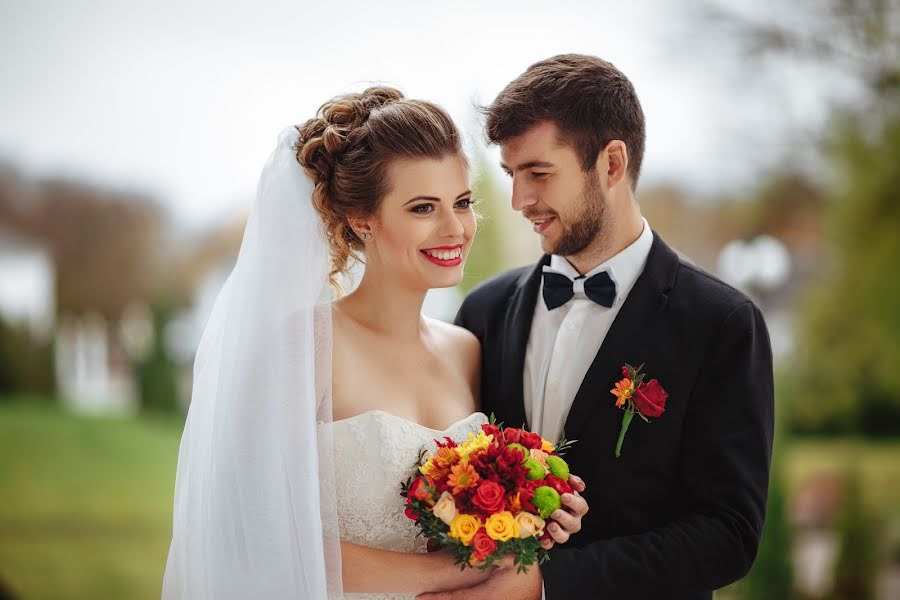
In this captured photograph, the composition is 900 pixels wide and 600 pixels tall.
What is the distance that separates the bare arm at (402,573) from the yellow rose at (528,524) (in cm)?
31

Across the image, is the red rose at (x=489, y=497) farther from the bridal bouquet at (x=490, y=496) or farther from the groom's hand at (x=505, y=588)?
the groom's hand at (x=505, y=588)

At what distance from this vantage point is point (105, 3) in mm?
6836


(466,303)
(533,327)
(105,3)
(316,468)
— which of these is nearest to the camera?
(316,468)

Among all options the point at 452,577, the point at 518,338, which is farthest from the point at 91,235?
the point at 452,577

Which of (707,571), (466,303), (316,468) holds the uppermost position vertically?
(466,303)

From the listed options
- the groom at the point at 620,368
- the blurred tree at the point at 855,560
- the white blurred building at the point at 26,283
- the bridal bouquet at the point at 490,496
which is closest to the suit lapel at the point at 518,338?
the groom at the point at 620,368

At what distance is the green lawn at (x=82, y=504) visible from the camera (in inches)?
267

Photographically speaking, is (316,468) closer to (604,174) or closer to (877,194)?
(604,174)

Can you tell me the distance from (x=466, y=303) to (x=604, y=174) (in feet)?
2.73

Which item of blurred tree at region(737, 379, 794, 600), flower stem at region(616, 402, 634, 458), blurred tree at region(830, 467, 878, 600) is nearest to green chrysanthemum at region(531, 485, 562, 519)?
flower stem at region(616, 402, 634, 458)

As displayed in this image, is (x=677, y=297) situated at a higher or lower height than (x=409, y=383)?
higher

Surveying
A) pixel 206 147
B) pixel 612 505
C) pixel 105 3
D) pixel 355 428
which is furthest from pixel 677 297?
pixel 105 3

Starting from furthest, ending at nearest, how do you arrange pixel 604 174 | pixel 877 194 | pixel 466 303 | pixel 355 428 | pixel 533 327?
pixel 877 194 < pixel 466 303 < pixel 533 327 < pixel 604 174 < pixel 355 428

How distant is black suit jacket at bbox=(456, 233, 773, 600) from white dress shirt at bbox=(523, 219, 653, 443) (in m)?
0.09
